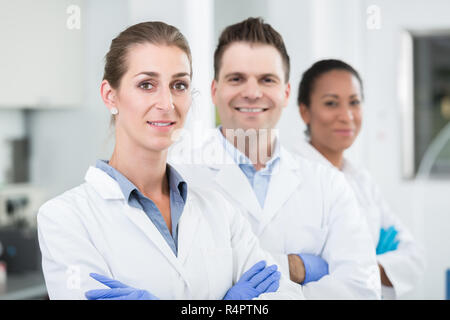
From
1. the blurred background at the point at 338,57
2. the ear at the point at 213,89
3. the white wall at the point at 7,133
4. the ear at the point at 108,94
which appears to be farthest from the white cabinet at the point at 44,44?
the white wall at the point at 7,133

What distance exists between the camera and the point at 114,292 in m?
0.75

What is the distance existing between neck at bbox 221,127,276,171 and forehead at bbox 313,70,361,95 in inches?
5.6

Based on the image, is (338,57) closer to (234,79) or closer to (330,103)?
(330,103)

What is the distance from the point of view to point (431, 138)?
3.33 ft

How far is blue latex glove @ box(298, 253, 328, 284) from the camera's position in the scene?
90 centimetres

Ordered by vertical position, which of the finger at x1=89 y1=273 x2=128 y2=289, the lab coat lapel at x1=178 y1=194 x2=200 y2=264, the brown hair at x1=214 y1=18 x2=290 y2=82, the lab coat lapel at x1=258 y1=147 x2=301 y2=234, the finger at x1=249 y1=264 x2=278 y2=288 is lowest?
the finger at x1=249 y1=264 x2=278 y2=288

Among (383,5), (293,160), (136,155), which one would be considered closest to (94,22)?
(136,155)

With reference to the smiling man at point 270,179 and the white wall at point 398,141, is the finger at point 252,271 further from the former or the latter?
the white wall at point 398,141

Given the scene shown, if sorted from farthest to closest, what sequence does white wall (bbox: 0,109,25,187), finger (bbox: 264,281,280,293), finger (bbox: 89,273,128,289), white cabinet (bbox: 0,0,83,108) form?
1. white wall (bbox: 0,109,25,187)
2. white cabinet (bbox: 0,0,83,108)
3. finger (bbox: 264,281,280,293)
4. finger (bbox: 89,273,128,289)

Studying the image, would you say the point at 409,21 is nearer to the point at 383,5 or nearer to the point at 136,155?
the point at 383,5

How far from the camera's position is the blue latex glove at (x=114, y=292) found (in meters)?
0.74

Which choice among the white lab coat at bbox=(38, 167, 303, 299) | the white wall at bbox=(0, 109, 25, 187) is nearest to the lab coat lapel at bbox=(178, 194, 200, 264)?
the white lab coat at bbox=(38, 167, 303, 299)

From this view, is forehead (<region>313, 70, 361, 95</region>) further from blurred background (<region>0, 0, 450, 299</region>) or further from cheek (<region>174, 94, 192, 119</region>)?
cheek (<region>174, 94, 192, 119</region>)
